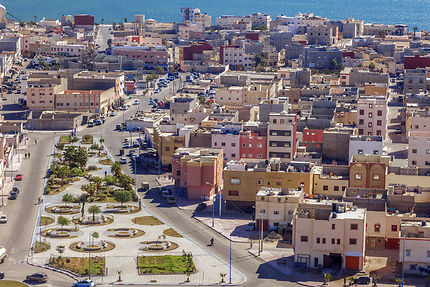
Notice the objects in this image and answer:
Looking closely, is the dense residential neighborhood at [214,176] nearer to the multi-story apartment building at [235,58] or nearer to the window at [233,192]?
the window at [233,192]

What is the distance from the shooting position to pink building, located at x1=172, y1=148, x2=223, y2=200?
182ft

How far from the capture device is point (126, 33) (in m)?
131

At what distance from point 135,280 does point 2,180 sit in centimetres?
1770

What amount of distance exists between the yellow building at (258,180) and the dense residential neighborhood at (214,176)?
0.07 m

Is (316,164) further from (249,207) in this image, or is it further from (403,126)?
(403,126)

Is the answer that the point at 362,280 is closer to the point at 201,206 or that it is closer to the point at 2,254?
the point at 201,206

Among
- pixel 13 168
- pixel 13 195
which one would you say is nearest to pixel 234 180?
pixel 13 195

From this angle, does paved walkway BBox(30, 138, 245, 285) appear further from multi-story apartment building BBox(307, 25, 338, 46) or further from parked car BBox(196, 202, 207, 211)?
multi-story apartment building BBox(307, 25, 338, 46)

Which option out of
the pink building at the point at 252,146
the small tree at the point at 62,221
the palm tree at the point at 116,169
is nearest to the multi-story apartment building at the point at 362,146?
the pink building at the point at 252,146

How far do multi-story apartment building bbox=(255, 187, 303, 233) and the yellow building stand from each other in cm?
314

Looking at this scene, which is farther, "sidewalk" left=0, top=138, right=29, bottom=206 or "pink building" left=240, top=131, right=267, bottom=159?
"pink building" left=240, top=131, right=267, bottom=159

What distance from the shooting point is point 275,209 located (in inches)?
1946

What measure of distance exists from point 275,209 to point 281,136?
12.3 meters

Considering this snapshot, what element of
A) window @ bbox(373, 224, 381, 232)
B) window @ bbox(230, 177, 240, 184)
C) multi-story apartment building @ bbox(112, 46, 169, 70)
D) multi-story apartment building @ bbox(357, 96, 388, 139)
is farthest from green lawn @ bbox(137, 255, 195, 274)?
multi-story apartment building @ bbox(112, 46, 169, 70)
